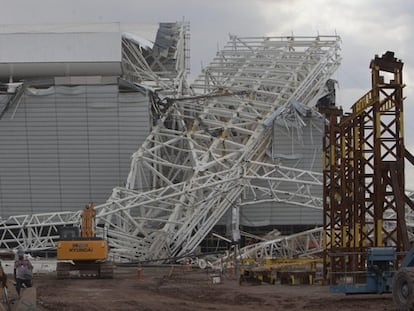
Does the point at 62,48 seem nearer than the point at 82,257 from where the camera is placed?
No

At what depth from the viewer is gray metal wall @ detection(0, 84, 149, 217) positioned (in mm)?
64625

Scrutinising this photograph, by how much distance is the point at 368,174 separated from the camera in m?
33.1

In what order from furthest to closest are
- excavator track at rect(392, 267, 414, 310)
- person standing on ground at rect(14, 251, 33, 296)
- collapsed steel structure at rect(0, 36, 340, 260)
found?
1. collapsed steel structure at rect(0, 36, 340, 260)
2. person standing on ground at rect(14, 251, 33, 296)
3. excavator track at rect(392, 267, 414, 310)

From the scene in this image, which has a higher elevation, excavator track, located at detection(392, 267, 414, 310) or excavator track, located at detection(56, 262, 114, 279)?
excavator track, located at detection(392, 267, 414, 310)

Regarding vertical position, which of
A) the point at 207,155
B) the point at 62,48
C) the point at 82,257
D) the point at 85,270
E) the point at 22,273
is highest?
the point at 62,48

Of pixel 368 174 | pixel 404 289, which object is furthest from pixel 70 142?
pixel 404 289

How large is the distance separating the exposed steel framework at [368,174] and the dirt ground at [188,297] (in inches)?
95.8

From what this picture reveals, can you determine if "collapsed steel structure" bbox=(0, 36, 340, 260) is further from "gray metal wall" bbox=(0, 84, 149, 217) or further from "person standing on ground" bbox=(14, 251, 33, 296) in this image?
"person standing on ground" bbox=(14, 251, 33, 296)

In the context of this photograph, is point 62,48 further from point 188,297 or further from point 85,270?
point 188,297

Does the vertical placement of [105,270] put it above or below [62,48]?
below

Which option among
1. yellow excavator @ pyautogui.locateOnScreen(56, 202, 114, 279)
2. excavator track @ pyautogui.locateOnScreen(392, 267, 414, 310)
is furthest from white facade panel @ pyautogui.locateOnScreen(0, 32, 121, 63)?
excavator track @ pyautogui.locateOnScreen(392, 267, 414, 310)

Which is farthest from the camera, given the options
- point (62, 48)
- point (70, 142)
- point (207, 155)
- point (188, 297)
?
point (62, 48)

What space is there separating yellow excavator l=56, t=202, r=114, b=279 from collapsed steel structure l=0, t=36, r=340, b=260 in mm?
8542

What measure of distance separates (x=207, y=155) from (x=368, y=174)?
2641cm
